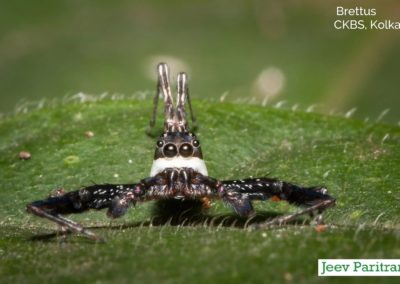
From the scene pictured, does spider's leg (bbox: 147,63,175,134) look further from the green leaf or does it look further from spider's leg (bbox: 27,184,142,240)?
spider's leg (bbox: 27,184,142,240)

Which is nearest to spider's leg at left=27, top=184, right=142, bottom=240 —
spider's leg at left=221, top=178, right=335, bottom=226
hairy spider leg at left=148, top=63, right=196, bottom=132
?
spider's leg at left=221, top=178, right=335, bottom=226

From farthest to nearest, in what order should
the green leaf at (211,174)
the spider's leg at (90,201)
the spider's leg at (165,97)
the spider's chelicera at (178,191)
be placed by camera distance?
the spider's leg at (165,97), the spider's chelicera at (178,191), the spider's leg at (90,201), the green leaf at (211,174)

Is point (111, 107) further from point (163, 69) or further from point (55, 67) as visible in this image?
point (55, 67)

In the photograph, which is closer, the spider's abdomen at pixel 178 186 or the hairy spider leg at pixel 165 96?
the spider's abdomen at pixel 178 186

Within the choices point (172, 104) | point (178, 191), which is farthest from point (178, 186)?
point (172, 104)

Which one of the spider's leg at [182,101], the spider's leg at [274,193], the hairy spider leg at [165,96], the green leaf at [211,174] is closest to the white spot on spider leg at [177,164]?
the spider's leg at [274,193]

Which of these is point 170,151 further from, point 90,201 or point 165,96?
point 165,96

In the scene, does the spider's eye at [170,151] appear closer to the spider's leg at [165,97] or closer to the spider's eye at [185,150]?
the spider's eye at [185,150]

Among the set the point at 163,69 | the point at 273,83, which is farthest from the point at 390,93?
the point at 163,69
